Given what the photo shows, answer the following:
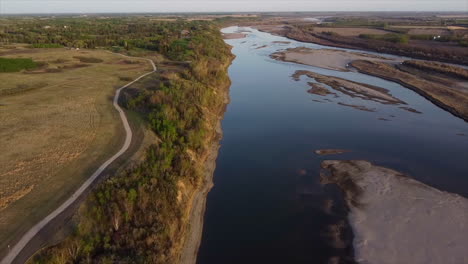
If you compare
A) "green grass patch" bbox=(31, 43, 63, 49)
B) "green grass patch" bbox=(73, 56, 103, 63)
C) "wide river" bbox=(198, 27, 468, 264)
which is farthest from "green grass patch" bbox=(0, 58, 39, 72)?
"wide river" bbox=(198, 27, 468, 264)

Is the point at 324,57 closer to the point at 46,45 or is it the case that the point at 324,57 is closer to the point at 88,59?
the point at 88,59

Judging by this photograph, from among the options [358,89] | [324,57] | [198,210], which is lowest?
[198,210]

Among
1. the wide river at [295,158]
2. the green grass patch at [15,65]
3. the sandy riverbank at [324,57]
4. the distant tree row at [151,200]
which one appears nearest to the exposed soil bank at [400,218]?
the wide river at [295,158]

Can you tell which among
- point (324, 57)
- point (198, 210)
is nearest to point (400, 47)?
point (324, 57)

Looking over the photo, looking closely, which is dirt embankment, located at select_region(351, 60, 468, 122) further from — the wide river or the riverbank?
the riverbank

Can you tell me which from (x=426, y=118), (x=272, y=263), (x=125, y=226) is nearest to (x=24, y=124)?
(x=125, y=226)

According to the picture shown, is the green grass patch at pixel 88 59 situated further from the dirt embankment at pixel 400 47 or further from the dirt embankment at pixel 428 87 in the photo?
the dirt embankment at pixel 400 47
